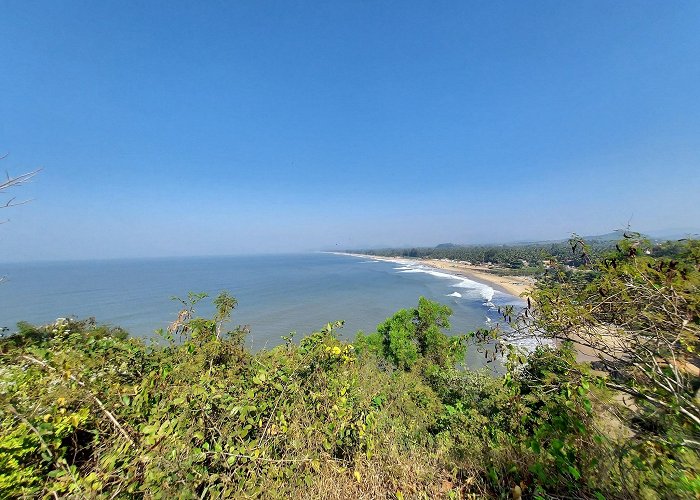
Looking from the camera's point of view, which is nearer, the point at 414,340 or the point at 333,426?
Answer: the point at 333,426

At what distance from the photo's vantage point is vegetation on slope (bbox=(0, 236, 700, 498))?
1995mm

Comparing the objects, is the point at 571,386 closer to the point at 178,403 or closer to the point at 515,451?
the point at 515,451

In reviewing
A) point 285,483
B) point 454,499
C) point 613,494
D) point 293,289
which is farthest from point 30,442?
point 293,289

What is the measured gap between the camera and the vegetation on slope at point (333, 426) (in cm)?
200

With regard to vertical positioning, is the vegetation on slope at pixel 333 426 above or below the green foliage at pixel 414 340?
above

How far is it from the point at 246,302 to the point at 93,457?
41912mm

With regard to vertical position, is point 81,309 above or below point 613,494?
below

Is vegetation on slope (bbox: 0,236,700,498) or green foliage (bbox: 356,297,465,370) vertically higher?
vegetation on slope (bbox: 0,236,700,498)

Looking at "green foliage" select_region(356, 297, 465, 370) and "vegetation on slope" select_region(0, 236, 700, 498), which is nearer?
"vegetation on slope" select_region(0, 236, 700, 498)

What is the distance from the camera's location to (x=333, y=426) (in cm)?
289

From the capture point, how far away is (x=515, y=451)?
283 cm

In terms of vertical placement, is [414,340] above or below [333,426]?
below

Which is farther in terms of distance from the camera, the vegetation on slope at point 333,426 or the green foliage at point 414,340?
the green foliage at point 414,340

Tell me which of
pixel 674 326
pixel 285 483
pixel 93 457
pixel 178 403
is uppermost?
pixel 674 326
